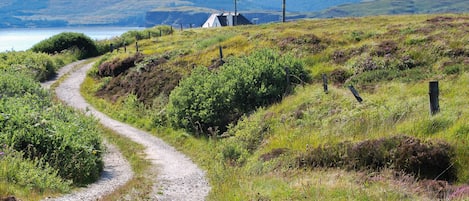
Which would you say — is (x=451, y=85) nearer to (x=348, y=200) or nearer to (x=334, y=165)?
(x=334, y=165)

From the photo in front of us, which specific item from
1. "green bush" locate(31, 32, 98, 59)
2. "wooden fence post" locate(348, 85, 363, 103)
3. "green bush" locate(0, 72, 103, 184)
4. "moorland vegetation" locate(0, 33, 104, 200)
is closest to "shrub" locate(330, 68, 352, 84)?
"wooden fence post" locate(348, 85, 363, 103)

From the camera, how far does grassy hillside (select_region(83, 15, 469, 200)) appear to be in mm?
11648

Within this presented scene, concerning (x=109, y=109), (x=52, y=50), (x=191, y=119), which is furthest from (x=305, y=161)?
(x=52, y=50)

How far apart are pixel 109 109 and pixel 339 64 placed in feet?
55.8

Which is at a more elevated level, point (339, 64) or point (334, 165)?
point (339, 64)

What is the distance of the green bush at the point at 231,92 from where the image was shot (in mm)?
24422

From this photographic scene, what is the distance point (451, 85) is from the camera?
1852 centimetres

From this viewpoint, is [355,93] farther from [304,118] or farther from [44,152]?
[44,152]

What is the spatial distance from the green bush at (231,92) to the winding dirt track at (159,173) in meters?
2.22

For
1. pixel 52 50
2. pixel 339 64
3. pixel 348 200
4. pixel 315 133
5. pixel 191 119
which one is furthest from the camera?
pixel 52 50

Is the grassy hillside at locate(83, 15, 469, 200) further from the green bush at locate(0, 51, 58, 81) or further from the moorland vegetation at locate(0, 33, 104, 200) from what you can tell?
the green bush at locate(0, 51, 58, 81)

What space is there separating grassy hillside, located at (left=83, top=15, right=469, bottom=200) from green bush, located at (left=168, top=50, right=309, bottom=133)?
1.65ft

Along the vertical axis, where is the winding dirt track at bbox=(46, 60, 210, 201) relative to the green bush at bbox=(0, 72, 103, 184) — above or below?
below

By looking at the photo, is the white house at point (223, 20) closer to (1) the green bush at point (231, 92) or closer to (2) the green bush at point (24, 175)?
(1) the green bush at point (231, 92)
